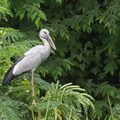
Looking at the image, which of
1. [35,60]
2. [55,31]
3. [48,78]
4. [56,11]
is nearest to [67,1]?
[56,11]

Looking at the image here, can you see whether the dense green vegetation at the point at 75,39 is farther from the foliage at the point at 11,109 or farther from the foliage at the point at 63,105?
the foliage at the point at 63,105

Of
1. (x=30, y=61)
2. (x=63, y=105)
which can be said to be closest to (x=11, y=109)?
(x=63, y=105)

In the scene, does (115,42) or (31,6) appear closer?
(31,6)

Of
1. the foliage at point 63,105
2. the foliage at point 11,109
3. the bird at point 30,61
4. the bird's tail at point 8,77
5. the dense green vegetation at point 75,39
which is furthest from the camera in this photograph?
the dense green vegetation at point 75,39

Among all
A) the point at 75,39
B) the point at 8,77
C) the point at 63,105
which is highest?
the point at 63,105

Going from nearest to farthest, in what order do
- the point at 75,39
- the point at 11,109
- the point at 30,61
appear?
the point at 11,109 < the point at 30,61 < the point at 75,39

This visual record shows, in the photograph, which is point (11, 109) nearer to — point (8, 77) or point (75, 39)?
point (8, 77)

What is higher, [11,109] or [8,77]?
[8,77]

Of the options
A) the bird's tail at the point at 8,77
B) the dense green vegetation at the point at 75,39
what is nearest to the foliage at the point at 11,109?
the bird's tail at the point at 8,77

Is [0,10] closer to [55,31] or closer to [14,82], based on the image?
[14,82]

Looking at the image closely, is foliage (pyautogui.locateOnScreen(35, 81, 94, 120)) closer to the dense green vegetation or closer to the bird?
the bird

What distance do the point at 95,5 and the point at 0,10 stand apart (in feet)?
5.95

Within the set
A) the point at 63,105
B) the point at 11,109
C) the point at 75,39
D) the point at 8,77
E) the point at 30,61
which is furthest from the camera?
the point at 75,39

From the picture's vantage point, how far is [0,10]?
451 centimetres
